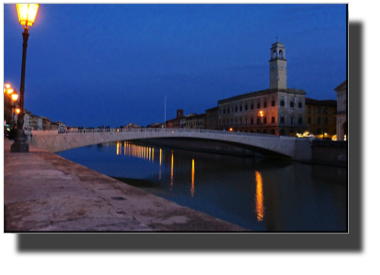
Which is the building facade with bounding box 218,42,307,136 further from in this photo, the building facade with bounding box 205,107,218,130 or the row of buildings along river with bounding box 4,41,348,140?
the building facade with bounding box 205,107,218,130

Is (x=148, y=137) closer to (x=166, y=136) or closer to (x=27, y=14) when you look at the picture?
(x=166, y=136)

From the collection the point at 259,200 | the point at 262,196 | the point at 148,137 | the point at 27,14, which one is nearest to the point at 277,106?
the point at 148,137

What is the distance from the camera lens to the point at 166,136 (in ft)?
95.3

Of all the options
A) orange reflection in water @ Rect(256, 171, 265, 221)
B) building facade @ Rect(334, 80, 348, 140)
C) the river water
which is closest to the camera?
the river water

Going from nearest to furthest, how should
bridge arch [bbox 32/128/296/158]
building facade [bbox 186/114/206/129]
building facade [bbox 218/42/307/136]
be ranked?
bridge arch [bbox 32/128/296/158] < building facade [bbox 218/42/307/136] < building facade [bbox 186/114/206/129]

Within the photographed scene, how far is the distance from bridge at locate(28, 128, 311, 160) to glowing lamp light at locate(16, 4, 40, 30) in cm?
1240

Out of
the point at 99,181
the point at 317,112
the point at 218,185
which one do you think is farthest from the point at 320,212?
the point at 317,112

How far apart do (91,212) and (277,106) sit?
141 ft

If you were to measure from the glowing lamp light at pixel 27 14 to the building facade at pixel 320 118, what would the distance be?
4383cm

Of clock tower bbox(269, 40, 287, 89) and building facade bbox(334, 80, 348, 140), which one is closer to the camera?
building facade bbox(334, 80, 348, 140)

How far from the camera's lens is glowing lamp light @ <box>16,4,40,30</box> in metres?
8.98

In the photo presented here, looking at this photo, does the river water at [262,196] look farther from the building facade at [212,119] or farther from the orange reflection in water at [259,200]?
the building facade at [212,119]

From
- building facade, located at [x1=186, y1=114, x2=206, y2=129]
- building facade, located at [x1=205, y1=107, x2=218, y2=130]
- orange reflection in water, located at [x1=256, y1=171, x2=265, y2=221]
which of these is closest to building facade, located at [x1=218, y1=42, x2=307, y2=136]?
building facade, located at [x1=205, y1=107, x2=218, y2=130]
